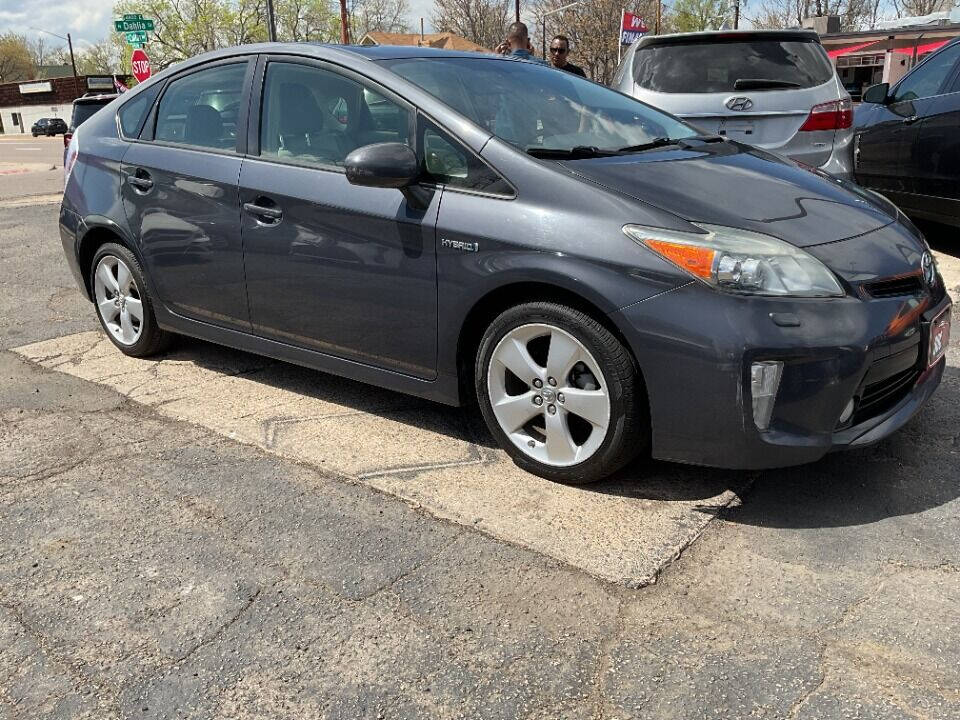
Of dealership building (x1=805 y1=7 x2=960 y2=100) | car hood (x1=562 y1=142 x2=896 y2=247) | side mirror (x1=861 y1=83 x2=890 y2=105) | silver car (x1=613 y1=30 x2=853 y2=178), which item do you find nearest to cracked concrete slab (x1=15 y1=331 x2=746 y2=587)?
car hood (x1=562 y1=142 x2=896 y2=247)

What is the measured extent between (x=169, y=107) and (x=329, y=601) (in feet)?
9.64

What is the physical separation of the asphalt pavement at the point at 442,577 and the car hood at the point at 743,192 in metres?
0.89

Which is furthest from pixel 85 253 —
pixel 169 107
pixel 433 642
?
pixel 433 642

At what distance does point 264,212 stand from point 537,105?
1.22 meters

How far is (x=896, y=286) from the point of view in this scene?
2.97 m

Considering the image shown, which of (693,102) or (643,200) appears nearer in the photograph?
(643,200)

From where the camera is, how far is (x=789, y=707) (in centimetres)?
205

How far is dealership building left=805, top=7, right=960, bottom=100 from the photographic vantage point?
2933 centimetres

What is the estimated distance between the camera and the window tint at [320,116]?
3512mm

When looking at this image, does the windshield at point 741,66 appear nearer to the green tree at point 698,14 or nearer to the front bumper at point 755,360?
the front bumper at point 755,360

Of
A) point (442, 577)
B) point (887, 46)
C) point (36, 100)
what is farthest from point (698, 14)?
point (442, 577)

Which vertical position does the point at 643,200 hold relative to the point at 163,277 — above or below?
above

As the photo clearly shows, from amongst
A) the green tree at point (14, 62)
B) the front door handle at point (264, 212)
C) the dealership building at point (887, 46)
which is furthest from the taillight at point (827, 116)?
the green tree at point (14, 62)

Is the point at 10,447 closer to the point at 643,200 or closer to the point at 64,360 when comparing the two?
the point at 64,360
